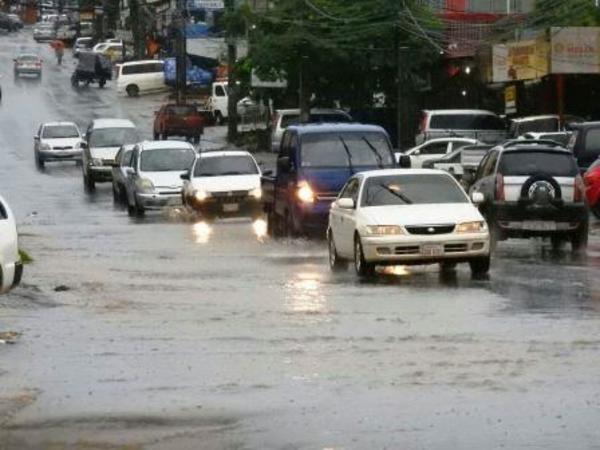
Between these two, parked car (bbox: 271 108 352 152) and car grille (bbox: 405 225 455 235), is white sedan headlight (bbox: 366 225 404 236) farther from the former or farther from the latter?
parked car (bbox: 271 108 352 152)

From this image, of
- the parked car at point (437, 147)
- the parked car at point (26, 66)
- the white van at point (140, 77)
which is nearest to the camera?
the parked car at point (437, 147)

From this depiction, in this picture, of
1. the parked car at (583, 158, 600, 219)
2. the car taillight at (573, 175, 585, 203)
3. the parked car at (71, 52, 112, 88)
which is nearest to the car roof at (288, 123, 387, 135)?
the parked car at (583, 158, 600, 219)

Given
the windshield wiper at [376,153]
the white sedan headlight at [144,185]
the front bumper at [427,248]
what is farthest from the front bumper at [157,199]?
the front bumper at [427,248]

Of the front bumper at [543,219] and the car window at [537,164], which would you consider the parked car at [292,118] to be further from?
the front bumper at [543,219]

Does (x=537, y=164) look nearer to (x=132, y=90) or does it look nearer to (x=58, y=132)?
(x=58, y=132)

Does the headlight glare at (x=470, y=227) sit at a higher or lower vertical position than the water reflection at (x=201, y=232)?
higher

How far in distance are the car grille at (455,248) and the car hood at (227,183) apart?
641 inches

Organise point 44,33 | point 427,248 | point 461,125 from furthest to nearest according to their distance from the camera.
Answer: point 44,33 → point 461,125 → point 427,248

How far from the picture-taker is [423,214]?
23.0 metres

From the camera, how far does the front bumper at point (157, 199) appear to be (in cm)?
4169

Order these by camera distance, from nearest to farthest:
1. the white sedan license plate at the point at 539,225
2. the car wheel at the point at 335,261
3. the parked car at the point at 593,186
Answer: the car wheel at the point at 335,261
the white sedan license plate at the point at 539,225
the parked car at the point at 593,186

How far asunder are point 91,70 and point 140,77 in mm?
5125

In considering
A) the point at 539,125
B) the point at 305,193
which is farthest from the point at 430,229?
the point at 539,125

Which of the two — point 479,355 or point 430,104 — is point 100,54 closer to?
point 430,104
